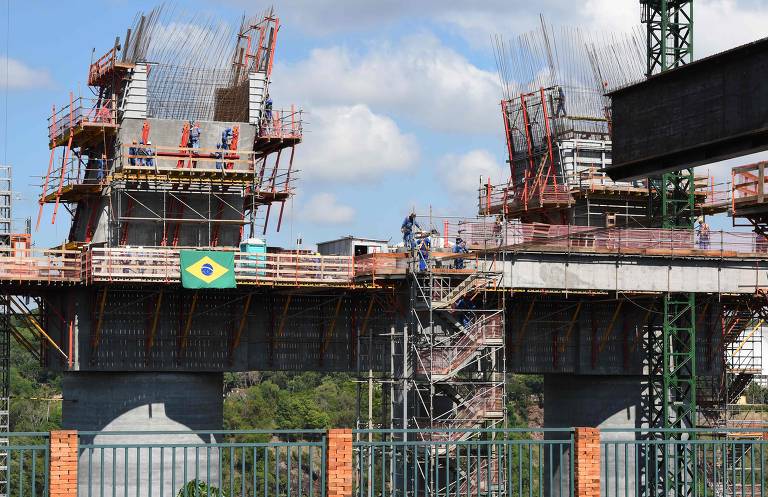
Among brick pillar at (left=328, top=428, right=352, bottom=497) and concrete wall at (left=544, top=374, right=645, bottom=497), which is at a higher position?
brick pillar at (left=328, top=428, right=352, bottom=497)

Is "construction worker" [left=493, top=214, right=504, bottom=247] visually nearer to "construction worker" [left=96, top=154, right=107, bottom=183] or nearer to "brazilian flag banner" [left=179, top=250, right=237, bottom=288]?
"brazilian flag banner" [left=179, top=250, right=237, bottom=288]

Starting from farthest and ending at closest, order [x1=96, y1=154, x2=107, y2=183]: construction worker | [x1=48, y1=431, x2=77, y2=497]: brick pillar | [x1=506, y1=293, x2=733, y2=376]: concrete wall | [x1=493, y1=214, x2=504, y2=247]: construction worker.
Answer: [x1=506, y1=293, x2=733, y2=376]: concrete wall → [x1=96, y1=154, x2=107, y2=183]: construction worker → [x1=493, y1=214, x2=504, y2=247]: construction worker → [x1=48, y1=431, x2=77, y2=497]: brick pillar

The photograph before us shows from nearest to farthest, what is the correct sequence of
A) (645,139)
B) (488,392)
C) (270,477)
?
(645,139)
(488,392)
(270,477)

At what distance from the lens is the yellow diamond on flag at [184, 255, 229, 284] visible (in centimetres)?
5319

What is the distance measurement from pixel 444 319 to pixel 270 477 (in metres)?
76.6

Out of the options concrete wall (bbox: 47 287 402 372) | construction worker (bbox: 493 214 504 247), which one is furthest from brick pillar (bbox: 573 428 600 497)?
concrete wall (bbox: 47 287 402 372)

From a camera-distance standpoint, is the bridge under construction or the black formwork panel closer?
the black formwork panel

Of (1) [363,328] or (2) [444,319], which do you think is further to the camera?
(1) [363,328]

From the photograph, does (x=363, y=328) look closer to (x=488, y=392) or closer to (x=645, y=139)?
(x=488, y=392)

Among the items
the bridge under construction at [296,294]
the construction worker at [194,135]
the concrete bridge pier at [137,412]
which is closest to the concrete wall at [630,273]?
the bridge under construction at [296,294]

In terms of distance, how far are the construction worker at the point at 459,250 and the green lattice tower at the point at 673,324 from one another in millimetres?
8896

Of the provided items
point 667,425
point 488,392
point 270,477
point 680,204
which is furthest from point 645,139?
point 270,477

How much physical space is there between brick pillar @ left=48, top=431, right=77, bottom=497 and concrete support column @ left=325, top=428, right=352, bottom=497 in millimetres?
5221

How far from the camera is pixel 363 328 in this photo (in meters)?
58.3
